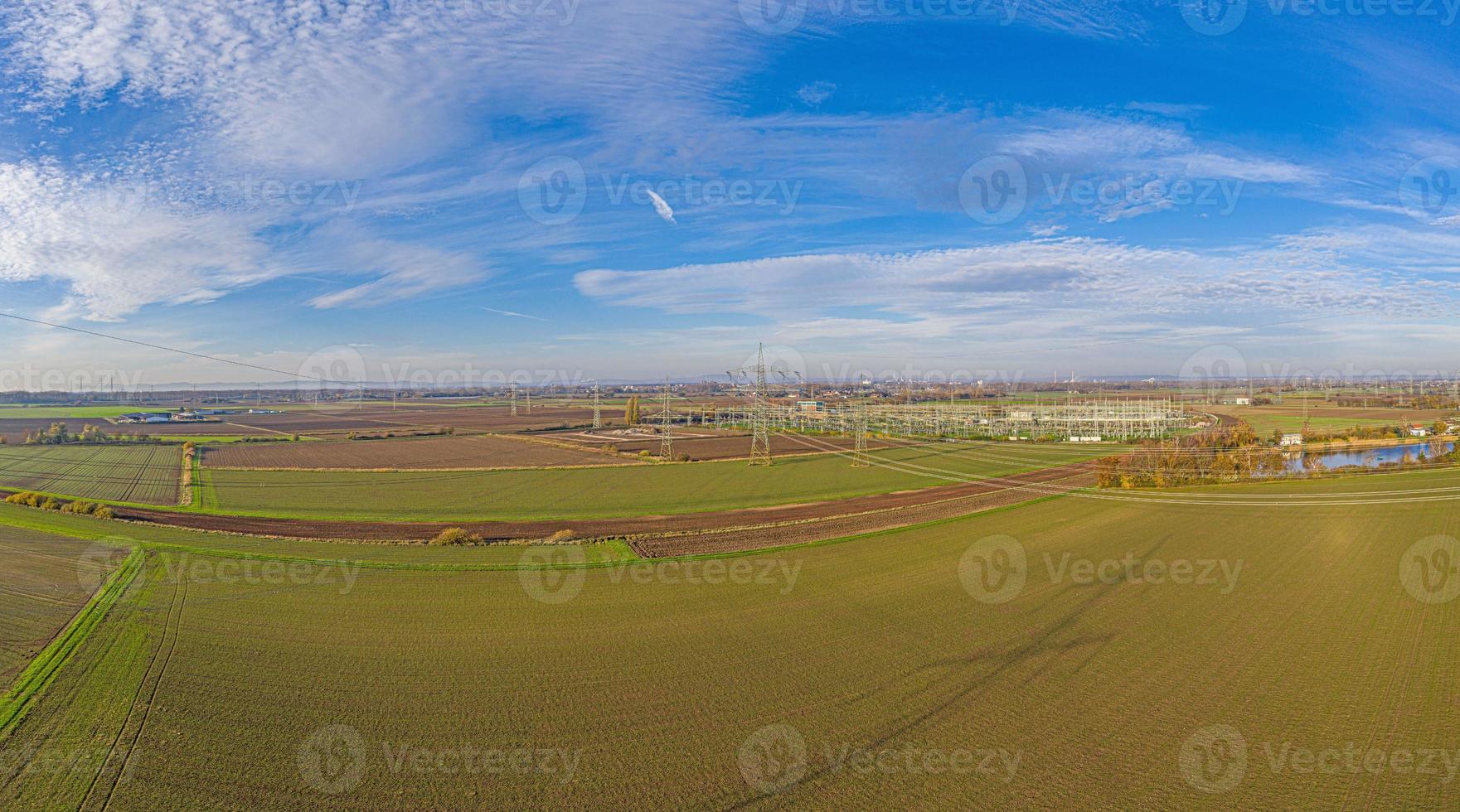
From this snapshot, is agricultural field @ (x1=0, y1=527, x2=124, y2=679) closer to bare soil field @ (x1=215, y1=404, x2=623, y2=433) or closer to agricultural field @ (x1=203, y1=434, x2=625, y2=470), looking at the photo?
agricultural field @ (x1=203, y1=434, x2=625, y2=470)

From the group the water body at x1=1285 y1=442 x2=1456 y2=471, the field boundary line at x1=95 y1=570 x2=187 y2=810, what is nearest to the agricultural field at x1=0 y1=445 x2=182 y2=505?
the field boundary line at x1=95 y1=570 x2=187 y2=810

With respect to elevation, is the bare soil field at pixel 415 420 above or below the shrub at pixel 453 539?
above

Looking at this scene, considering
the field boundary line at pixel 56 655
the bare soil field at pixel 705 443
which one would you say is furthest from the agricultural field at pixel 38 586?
the bare soil field at pixel 705 443

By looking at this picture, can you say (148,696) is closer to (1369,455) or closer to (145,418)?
(1369,455)

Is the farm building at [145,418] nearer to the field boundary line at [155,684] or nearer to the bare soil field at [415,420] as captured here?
the bare soil field at [415,420]

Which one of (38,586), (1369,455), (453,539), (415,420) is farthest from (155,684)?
(415,420)

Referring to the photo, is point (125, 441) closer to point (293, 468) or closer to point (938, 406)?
point (293, 468)

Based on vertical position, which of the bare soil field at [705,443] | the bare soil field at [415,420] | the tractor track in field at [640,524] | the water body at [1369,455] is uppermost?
the bare soil field at [415,420]

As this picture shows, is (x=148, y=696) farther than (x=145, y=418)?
No
